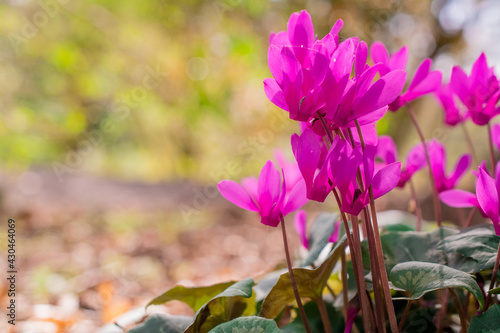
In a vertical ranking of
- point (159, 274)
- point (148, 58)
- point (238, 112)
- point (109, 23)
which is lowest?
point (159, 274)

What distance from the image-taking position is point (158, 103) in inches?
163

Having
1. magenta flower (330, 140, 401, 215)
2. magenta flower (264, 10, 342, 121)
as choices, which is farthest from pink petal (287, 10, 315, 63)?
magenta flower (330, 140, 401, 215)

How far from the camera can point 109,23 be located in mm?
3885

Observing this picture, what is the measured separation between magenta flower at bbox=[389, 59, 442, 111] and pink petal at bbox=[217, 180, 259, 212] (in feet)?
0.82

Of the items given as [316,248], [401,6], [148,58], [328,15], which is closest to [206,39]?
[148,58]

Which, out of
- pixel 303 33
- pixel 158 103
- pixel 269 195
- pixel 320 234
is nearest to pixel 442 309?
pixel 320 234

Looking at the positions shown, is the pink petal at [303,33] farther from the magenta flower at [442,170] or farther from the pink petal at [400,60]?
the magenta flower at [442,170]

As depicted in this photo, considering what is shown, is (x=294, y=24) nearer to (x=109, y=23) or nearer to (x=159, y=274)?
(x=159, y=274)

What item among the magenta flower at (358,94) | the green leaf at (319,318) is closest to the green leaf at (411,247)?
the green leaf at (319,318)

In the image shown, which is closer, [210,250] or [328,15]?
[210,250]

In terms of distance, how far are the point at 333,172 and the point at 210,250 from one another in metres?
2.10

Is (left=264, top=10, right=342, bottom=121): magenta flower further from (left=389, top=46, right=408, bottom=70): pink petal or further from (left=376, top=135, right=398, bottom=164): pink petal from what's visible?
(left=376, top=135, right=398, bottom=164): pink petal

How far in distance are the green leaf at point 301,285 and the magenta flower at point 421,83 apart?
0.72 ft

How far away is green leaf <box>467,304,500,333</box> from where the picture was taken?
Result: 1.60 feet
